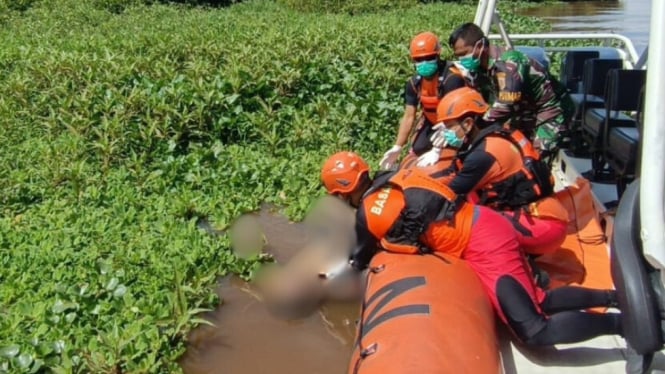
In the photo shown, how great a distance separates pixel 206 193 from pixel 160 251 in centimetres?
124

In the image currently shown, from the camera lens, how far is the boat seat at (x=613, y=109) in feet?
14.8

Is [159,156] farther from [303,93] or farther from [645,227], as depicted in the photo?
[645,227]

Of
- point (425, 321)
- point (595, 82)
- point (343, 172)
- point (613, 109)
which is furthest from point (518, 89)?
point (425, 321)

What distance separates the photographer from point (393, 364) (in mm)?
2641

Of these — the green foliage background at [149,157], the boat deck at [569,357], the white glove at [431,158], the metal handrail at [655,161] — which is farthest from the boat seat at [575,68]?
the metal handrail at [655,161]

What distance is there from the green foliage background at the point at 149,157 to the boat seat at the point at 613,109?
232 centimetres

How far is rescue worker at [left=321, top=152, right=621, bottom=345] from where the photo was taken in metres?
3.32

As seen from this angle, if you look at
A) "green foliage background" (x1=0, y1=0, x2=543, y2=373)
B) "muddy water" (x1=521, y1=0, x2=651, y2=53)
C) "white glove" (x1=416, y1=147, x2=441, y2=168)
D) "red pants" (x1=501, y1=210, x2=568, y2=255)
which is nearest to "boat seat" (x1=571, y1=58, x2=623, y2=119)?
"white glove" (x1=416, y1=147, x2=441, y2=168)

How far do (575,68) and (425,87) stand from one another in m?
1.53

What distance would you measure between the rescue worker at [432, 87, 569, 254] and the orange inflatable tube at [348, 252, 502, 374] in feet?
2.23

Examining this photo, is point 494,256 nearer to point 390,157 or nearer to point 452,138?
point 452,138

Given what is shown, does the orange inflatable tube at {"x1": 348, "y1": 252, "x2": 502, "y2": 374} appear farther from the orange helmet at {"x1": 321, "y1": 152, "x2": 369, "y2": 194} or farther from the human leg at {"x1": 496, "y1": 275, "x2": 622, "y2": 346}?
the orange helmet at {"x1": 321, "y1": 152, "x2": 369, "y2": 194}

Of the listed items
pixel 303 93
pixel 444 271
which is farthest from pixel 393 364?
pixel 303 93

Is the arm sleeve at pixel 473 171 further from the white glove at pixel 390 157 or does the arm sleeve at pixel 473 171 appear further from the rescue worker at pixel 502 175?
the white glove at pixel 390 157
